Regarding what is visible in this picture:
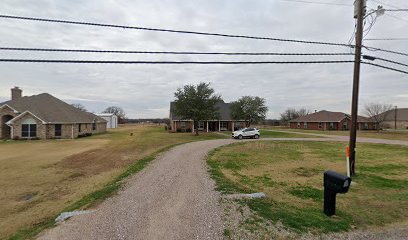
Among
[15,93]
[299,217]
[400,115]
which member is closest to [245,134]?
[299,217]

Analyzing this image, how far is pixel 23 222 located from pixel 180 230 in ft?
15.8

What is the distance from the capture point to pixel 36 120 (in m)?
32.9

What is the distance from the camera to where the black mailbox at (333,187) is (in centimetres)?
643

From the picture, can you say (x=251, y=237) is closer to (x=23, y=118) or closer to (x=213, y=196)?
(x=213, y=196)

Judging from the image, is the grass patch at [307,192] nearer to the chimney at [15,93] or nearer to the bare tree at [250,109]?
the bare tree at [250,109]

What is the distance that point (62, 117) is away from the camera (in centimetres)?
3581

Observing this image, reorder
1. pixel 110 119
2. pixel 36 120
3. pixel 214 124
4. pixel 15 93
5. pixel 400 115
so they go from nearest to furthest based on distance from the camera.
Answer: pixel 36 120
pixel 15 93
pixel 214 124
pixel 110 119
pixel 400 115

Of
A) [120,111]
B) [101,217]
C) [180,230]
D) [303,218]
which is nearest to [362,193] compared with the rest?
[303,218]

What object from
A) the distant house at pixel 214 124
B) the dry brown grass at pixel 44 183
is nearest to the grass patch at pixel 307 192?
the dry brown grass at pixel 44 183

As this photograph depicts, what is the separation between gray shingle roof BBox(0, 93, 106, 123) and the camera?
33781 mm

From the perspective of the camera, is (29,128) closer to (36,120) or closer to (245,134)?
(36,120)

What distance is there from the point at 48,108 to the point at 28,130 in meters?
5.06

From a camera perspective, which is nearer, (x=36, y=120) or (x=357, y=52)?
(x=357, y=52)

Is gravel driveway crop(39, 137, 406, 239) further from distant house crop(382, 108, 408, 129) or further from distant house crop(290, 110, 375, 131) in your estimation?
distant house crop(382, 108, 408, 129)
